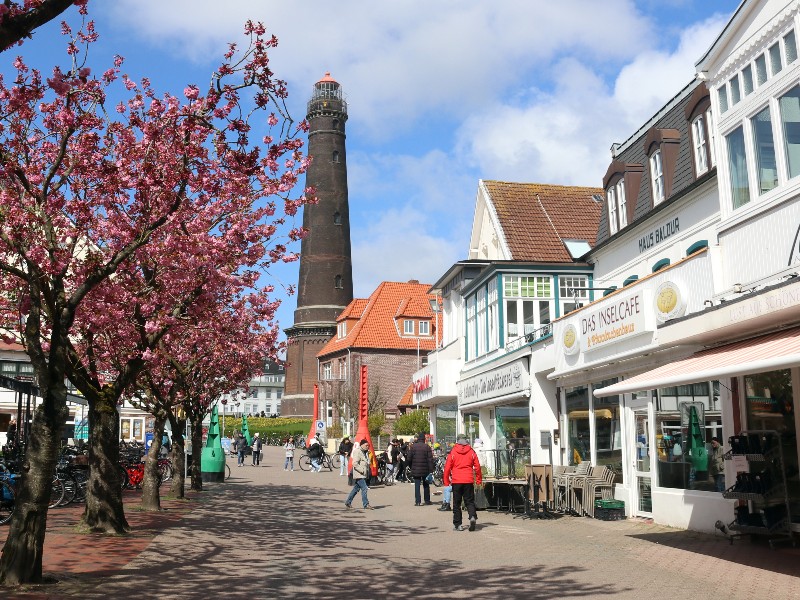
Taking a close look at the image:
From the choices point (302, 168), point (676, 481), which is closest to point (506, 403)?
point (676, 481)

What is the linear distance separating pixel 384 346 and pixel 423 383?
35.7m

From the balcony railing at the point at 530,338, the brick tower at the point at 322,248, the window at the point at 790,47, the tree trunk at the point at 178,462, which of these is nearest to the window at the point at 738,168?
the window at the point at 790,47

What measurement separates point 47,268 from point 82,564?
3955 mm

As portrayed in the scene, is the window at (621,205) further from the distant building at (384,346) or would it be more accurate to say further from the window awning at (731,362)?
the distant building at (384,346)

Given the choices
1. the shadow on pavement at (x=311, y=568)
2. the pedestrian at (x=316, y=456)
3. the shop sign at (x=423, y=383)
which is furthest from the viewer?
the pedestrian at (x=316, y=456)

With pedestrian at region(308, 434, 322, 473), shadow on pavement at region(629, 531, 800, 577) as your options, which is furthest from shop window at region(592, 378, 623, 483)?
pedestrian at region(308, 434, 322, 473)

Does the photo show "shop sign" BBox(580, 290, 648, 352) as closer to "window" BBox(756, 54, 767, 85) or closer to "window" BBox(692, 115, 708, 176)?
"window" BBox(692, 115, 708, 176)

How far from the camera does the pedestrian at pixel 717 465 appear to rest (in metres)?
14.0

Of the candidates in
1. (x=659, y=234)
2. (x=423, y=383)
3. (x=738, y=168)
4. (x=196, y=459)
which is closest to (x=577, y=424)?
(x=659, y=234)

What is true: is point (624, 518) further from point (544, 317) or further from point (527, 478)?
point (544, 317)

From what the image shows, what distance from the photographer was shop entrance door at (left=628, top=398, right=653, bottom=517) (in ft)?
55.1

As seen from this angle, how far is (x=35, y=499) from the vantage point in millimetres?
9484

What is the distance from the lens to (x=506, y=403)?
87.1 ft

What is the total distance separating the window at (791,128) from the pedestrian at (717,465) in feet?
16.0
